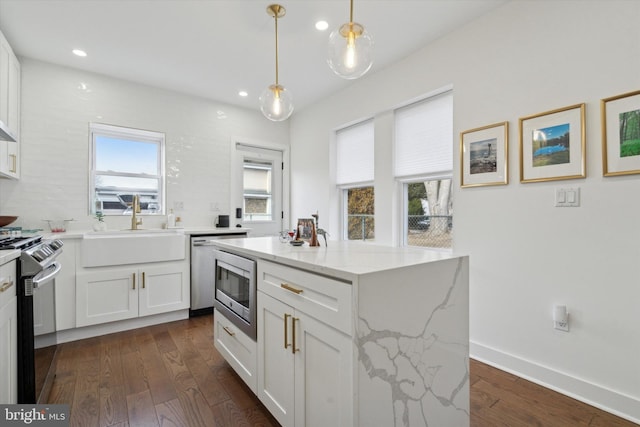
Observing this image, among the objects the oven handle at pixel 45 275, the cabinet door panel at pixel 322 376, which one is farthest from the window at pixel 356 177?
the oven handle at pixel 45 275

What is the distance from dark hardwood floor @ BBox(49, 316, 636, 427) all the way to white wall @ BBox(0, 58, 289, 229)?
1477 millimetres

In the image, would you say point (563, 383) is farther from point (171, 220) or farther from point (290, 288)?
point (171, 220)

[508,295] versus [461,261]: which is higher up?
[461,261]

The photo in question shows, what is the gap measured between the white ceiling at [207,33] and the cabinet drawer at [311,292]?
1989 millimetres

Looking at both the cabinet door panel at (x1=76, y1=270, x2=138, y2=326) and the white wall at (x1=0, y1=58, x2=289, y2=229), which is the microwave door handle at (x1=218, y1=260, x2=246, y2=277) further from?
the white wall at (x1=0, y1=58, x2=289, y2=229)

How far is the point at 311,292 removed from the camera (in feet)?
4.20

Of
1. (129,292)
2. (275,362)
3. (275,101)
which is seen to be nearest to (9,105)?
(129,292)

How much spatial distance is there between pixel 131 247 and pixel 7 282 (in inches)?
63.7

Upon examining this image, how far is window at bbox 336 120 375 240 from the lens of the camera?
355 cm

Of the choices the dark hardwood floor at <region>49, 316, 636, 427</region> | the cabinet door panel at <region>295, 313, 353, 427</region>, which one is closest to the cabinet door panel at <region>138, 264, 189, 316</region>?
the dark hardwood floor at <region>49, 316, 636, 427</region>

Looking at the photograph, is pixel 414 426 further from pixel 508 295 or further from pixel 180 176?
pixel 180 176

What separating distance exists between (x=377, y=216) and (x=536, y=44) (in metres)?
1.94

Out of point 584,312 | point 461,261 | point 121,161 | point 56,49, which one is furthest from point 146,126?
point 584,312

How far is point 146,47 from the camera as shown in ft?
9.11
